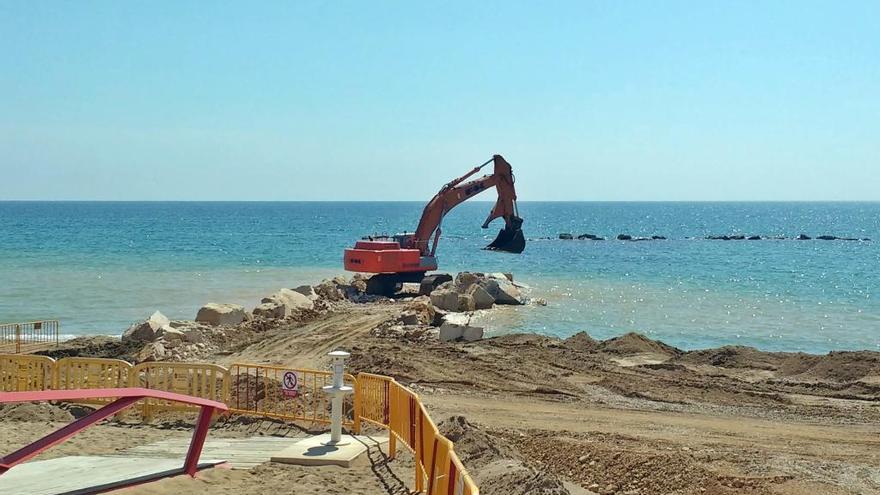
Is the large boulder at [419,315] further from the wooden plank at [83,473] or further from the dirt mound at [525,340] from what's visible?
the wooden plank at [83,473]

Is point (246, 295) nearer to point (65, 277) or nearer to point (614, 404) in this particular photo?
point (65, 277)

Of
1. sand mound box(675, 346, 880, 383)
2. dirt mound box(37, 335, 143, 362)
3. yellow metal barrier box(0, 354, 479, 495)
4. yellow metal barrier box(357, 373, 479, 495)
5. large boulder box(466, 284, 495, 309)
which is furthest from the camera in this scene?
large boulder box(466, 284, 495, 309)

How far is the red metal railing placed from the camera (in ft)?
26.2

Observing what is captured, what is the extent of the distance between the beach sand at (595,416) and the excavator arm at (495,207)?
30.3 feet

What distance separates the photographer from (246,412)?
13555 millimetres

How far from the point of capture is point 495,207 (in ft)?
113

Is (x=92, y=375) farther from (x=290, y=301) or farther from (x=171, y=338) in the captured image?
(x=290, y=301)

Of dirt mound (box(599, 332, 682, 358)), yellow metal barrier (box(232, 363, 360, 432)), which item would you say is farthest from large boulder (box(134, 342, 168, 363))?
dirt mound (box(599, 332, 682, 358))

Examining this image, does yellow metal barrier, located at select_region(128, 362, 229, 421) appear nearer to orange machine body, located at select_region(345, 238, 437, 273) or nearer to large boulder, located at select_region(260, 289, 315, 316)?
large boulder, located at select_region(260, 289, 315, 316)

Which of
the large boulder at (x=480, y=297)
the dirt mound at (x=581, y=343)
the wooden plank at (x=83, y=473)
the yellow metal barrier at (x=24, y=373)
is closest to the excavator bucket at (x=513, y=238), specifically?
the large boulder at (x=480, y=297)

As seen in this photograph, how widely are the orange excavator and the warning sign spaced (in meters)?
18.5

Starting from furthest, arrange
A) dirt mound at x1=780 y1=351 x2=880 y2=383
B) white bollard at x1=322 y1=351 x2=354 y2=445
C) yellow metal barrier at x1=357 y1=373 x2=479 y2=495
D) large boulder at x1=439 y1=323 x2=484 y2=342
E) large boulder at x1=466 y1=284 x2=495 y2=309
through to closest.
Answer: large boulder at x1=466 y1=284 x2=495 y2=309 < large boulder at x1=439 y1=323 x2=484 y2=342 < dirt mound at x1=780 y1=351 x2=880 y2=383 < white bollard at x1=322 y1=351 x2=354 y2=445 < yellow metal barrier at x1=357 y1=373 x2=479 y2=495

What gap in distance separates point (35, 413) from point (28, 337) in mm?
11977

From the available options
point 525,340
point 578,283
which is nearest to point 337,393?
point 525,340
